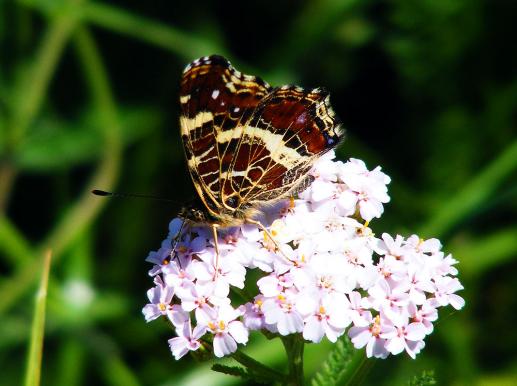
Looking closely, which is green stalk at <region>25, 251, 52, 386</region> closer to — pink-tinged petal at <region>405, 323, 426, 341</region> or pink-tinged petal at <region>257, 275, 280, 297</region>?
pink-tinged petal at <region>257, 275, 280, 297</region>

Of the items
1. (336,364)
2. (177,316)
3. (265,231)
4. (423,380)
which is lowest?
(423,380)

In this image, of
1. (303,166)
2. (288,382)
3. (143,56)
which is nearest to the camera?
(288,382)

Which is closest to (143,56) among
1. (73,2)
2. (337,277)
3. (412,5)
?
(73,2)

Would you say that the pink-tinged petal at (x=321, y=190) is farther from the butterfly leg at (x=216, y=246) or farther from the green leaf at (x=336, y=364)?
the green leaf at (x=336, y=364)

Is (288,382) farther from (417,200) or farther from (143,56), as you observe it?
(143,56)

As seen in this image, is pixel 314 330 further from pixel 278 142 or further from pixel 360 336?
pixel 278 142

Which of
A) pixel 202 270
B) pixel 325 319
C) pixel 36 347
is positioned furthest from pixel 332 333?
pixel 36 347
